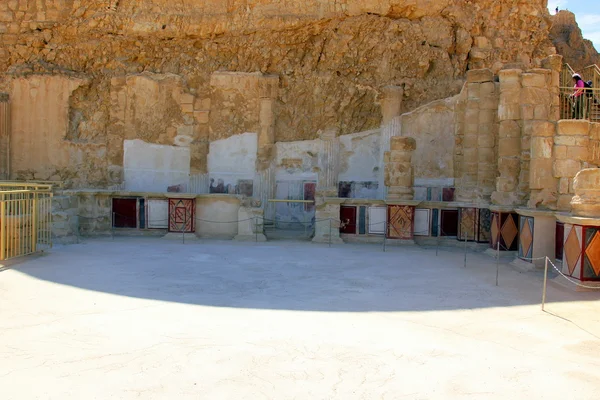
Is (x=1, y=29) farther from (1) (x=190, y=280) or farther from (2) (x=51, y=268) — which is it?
(1) (x=190, y=280)

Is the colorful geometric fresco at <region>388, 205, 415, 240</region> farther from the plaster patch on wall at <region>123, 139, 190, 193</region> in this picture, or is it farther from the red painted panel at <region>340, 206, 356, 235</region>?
the plaster patch on wall at <region>123, 139, 190, 193</region>

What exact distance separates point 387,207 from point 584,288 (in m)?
5.66

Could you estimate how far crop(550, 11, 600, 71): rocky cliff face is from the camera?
68.4 feet

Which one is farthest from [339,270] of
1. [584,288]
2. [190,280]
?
[584,288]

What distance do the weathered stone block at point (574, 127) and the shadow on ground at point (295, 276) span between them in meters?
2.67

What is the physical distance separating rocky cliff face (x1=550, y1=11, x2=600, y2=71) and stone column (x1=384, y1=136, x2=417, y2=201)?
36.0 feet

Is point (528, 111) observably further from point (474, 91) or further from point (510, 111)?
point (474, 91)

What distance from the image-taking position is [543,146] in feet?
33.4

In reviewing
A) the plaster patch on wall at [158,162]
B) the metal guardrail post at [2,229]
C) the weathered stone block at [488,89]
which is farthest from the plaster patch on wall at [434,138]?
the metal guardrail post at [2,229]

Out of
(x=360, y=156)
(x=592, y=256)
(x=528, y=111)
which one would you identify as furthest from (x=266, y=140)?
(x=592, y=256)

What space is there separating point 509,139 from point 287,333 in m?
7.81

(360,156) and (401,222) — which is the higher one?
(360,156)

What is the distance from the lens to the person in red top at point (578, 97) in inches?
529

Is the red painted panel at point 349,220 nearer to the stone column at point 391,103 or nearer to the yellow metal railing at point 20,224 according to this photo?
the stone column at point 391,103
